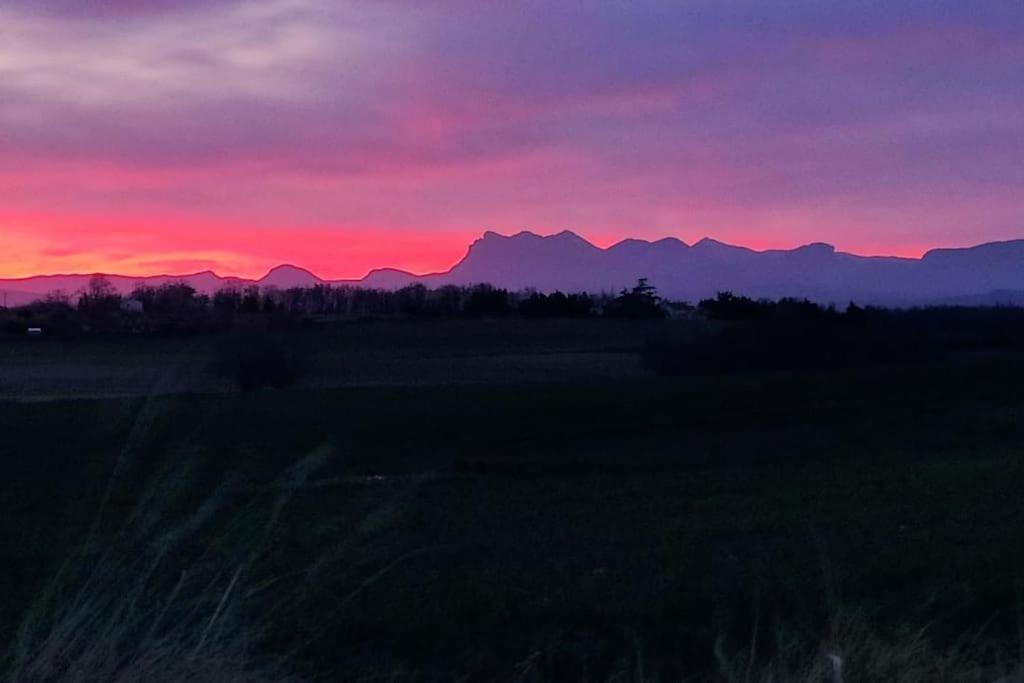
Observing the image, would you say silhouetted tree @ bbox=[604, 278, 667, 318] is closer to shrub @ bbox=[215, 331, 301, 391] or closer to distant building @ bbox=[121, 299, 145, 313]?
distant building @ bbox=[121, 299, 145, 313]

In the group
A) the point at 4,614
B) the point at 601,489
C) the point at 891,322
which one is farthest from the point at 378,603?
the point at 891,322

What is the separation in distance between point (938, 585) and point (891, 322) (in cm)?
5235

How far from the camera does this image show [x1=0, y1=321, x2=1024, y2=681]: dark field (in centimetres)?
779

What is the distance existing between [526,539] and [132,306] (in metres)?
59.0

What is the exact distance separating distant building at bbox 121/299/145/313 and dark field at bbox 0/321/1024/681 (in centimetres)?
3851

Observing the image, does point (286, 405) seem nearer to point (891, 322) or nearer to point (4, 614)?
point (4, 614)

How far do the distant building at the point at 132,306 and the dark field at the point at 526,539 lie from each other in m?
38.5

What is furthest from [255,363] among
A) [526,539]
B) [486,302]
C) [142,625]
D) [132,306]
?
[486,302]

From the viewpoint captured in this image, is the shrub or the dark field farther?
the shrub

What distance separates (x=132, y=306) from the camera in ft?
223

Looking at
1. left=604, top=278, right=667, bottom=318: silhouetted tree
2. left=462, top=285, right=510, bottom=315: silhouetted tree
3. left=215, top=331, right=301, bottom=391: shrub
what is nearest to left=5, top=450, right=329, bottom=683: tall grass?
left=215, top=331, right=301, bottom=391: shrub

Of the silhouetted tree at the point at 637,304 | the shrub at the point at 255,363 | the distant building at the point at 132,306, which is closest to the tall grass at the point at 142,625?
the shrub at the point at 255,363

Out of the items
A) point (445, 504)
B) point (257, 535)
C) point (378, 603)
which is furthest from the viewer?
point (445, 504)

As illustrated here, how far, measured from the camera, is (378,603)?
8.92 metres
